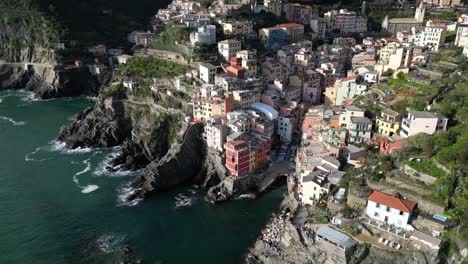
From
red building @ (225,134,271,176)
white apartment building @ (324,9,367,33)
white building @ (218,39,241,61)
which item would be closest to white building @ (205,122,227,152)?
red building @ (225,134,271,176)

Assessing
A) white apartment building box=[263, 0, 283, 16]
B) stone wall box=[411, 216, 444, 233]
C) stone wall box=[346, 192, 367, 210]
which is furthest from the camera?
white apartment building box=[263, 0, 283, 16]

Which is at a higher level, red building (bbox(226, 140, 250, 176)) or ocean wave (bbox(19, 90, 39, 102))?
red building (bbox(226, 140, 250, 176))

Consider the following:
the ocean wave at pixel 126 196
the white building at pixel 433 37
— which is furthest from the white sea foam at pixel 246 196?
the white building at pixel 433 37

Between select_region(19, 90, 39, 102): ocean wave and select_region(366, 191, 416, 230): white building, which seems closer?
select_region(366, 191, 416, 230): white building

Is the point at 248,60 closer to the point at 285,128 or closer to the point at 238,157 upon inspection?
the point at 285,128

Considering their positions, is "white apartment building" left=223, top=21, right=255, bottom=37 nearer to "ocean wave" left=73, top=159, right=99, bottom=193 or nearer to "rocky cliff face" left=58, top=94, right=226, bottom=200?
"rocky cliff face" left=58, top=94, right=226, bottom=200

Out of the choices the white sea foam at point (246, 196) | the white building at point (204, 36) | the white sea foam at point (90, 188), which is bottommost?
the white sea foam at point (90, 188)

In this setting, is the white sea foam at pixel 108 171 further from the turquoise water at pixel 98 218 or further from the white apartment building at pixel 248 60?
the white apartment building at pixel 248 60
